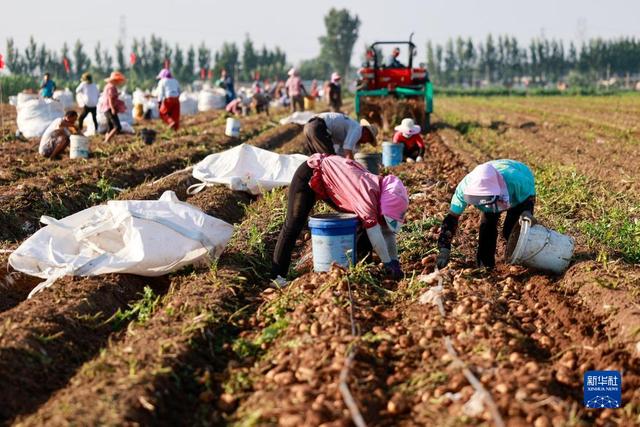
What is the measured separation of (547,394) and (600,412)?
27cm

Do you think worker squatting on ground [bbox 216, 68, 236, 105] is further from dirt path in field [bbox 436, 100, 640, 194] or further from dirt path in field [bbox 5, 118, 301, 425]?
dirt path in field [bbox 5, 118, 301, 425]

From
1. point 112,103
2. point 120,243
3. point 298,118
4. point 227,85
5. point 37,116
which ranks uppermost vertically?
point 227,85

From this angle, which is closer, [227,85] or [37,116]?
[37,116]

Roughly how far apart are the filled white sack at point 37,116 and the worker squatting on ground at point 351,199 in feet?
35.0

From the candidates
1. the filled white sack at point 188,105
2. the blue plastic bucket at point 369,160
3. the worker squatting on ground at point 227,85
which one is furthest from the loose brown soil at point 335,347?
the filled white sack at point 188,105

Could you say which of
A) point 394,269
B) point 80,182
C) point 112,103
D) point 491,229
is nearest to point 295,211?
point 394,269

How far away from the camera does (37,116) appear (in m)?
14.8

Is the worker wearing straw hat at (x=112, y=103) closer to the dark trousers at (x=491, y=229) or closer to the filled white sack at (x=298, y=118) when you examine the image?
the filled white sack at (x=298, y=118)

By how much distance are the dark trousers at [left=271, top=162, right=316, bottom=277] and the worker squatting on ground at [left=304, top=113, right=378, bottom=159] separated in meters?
1.86

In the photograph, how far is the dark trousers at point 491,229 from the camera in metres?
5.48

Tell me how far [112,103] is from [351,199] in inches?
373

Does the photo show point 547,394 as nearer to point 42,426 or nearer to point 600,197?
point 42,426

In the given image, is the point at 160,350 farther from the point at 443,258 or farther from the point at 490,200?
the point at 490,200

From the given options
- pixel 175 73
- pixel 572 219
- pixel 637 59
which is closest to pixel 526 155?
pixel 572 219
